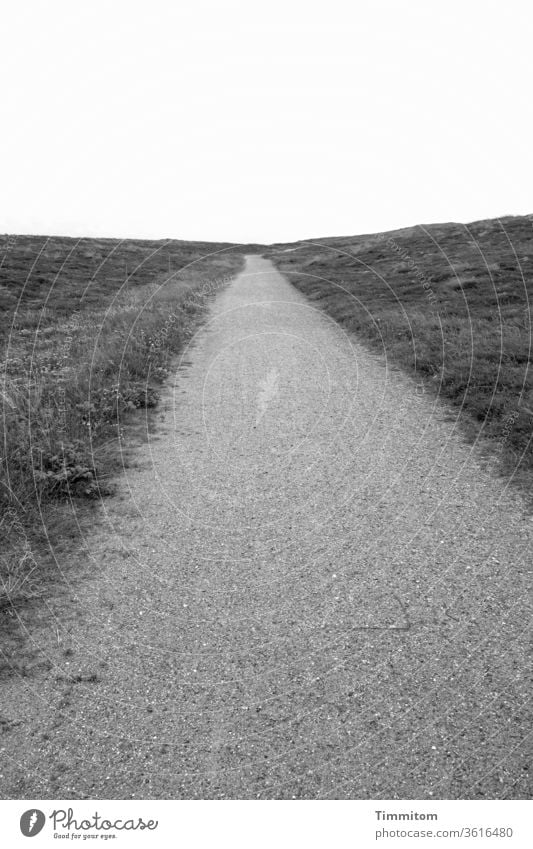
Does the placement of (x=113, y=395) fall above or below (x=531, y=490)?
above

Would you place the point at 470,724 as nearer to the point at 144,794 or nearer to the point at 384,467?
the point at 144,794

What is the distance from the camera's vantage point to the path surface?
3.06 m

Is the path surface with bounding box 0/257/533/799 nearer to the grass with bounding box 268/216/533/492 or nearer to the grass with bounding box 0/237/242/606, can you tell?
the grass with bounding box 0/237/242/606

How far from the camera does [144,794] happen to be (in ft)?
9.66

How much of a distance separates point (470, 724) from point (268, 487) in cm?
385

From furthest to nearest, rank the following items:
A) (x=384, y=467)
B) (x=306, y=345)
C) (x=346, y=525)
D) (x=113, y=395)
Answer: (x=306, y=345)
(x=113, y=395)
(x=384, y=467)
(x=346, y=525)

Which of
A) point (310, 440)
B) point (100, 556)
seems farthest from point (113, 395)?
point (100, 556)

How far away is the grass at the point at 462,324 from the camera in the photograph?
8594 mm
